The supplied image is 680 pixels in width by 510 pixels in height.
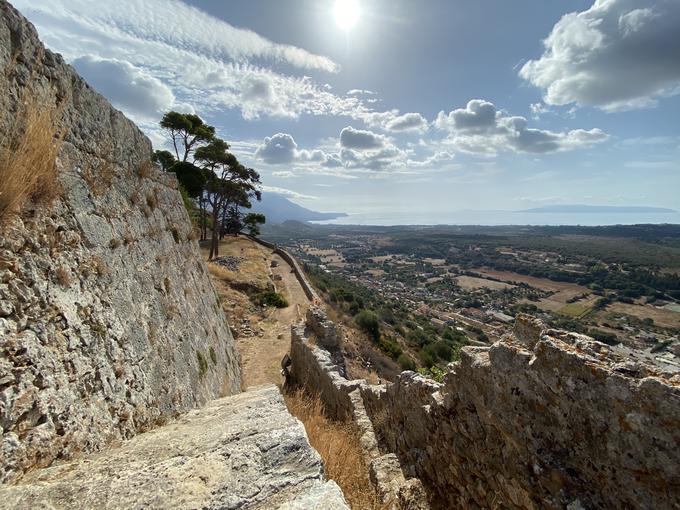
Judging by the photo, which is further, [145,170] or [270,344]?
[270,344]

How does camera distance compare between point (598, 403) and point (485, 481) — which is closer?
point (598, 403)

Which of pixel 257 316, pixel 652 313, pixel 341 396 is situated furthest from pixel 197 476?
pixel 652 313

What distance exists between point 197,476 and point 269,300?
17.5 meters

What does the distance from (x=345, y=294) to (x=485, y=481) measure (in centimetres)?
3147

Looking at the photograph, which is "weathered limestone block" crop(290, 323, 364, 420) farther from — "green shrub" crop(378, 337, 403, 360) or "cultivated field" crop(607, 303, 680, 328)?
"cultivated field" crop(607, 303, 680, 328)

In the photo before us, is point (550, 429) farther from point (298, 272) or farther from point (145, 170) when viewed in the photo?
point (298, 272)

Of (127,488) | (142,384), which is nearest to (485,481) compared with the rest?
(127,488)

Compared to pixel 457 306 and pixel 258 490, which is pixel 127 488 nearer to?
pixel 258 490

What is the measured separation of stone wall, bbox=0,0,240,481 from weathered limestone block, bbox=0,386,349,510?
377 millimetres

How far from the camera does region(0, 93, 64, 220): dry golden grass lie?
2.77 m

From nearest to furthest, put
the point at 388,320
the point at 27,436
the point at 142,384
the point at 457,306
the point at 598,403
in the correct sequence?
the point at 27,436 → the point at 598,403 → the point at 142,384 → the point at 388,320 → the point at 457,306

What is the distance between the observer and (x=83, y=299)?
3.45 m

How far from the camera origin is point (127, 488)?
7.05 ft

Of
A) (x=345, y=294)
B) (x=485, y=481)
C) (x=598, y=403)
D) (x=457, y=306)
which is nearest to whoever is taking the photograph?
(x=598, y=403)
